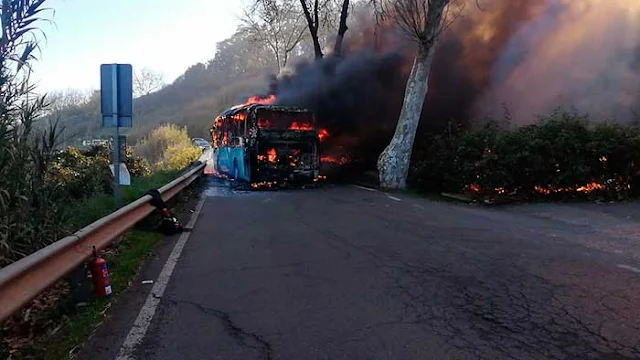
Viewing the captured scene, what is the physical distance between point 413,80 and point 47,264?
1344 cm

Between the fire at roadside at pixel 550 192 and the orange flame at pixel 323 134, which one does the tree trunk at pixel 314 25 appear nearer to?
the orange flame at pixel 323 134

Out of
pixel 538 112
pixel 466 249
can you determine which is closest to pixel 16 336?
pixel 466 249

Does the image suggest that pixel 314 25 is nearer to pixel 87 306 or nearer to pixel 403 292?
pixel 403 292

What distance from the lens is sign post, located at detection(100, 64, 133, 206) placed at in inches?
364

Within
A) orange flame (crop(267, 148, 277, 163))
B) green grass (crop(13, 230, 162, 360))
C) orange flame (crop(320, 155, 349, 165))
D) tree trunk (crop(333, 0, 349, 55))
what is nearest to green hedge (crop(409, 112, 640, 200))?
orange flame (crop(267, 148, 277, 163))

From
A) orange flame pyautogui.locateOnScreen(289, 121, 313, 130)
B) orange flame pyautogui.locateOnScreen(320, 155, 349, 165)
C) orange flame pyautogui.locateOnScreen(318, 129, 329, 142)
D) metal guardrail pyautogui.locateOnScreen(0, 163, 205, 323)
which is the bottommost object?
metal guardrail pyautogui.locateOnScreen(0, 163, 205, 323)

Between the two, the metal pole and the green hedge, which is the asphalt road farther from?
the green hedge

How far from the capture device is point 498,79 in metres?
21.0

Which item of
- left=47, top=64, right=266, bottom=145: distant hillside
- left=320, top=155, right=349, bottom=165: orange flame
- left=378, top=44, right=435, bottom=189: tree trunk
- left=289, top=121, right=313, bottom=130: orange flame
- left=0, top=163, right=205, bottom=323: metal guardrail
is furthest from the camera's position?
left=47, top=64, right=266, bottom=145: distant hillside

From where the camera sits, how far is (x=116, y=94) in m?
9.39

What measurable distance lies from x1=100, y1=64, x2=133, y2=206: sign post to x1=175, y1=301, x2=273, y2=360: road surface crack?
5.30 metres

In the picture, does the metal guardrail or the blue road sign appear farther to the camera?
the blue road sign

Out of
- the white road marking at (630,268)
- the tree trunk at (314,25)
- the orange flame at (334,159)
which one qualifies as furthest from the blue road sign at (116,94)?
the tree trunk at (314,25)

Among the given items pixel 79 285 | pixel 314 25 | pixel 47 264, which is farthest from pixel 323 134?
pixel 47 264
